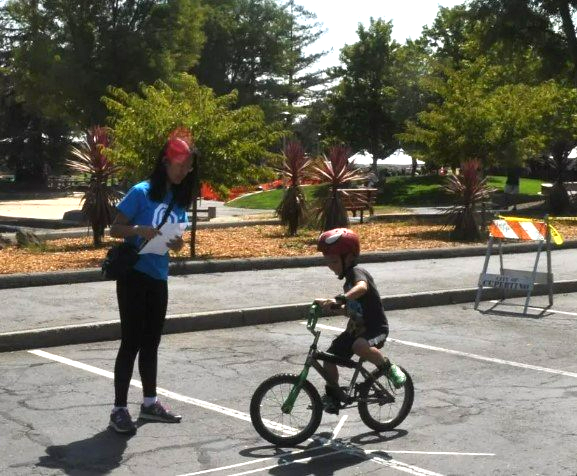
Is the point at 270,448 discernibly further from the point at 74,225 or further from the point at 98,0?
the point at 98,0

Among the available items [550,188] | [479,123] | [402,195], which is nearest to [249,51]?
[402,195]

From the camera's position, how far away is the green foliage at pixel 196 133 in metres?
17.3

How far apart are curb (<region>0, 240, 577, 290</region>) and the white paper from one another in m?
5.56

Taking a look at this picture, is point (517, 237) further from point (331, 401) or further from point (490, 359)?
point (331, 401)

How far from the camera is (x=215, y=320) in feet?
38.6

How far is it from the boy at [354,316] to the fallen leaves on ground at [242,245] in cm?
824

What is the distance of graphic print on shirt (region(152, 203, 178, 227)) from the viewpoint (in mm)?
7434

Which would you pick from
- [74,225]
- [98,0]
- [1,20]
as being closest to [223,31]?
[1,20]

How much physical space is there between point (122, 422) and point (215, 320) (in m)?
4.48

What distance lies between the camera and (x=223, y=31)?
64.0 meters

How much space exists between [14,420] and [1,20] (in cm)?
5322

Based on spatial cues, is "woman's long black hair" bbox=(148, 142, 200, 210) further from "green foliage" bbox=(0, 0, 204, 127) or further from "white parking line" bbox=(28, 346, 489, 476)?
"green foliage" bbox=(0, 0, 204, 127)

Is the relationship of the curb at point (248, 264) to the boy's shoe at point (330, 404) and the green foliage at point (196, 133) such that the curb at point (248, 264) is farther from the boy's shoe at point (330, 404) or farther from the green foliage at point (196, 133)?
the boy's shoe at point (330, 404)

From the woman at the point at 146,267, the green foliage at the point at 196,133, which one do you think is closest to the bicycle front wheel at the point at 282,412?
the woman at the point at 146,267
